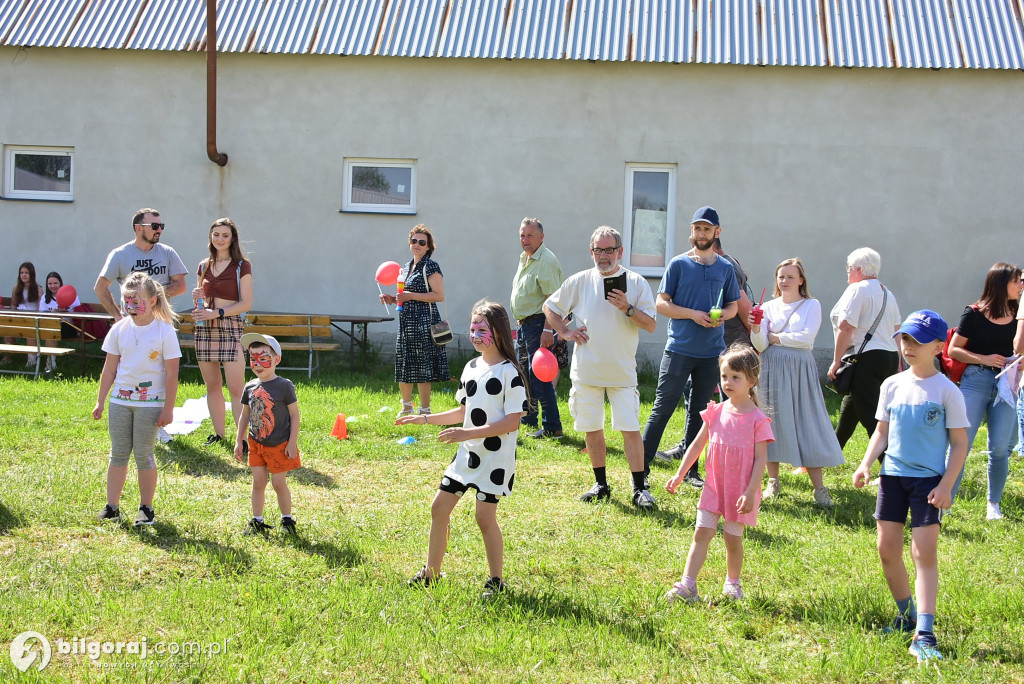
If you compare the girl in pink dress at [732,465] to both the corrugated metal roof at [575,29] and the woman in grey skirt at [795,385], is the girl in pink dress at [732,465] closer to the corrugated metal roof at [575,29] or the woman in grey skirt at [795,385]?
the woman in grey skirt at [795,385]

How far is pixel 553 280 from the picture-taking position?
8469 millimetres

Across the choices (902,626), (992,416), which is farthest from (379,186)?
(902,626)

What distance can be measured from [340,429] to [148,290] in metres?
2.93

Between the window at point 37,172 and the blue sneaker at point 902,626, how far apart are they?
13.0 metres

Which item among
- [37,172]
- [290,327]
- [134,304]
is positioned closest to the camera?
[134,304]

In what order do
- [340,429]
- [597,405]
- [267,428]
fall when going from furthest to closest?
[340,429]
[597,405]
[267,428]

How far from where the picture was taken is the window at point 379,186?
1318 cm

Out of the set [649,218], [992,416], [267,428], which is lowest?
[267,428]

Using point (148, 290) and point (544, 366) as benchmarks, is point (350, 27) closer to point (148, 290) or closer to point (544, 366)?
point (544, 366)

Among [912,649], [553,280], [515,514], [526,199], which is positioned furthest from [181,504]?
[526,199]

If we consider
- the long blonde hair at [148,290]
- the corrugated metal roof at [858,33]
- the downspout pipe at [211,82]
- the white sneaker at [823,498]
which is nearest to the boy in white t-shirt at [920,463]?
the white sneaker at [823,498]

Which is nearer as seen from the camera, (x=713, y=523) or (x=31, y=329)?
(x=713, y=523)

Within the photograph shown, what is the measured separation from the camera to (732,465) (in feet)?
15.0

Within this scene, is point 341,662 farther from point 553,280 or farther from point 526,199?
point 526,199
